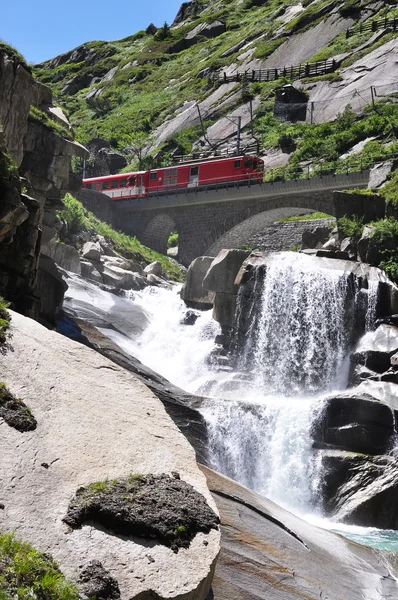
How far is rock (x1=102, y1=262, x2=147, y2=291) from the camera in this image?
1447 inches

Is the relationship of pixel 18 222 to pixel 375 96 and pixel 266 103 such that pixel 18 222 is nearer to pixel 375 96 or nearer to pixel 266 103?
pixel 375 96

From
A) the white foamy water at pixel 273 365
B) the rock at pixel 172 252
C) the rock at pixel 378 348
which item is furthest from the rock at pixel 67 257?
the rock at pixel 172 252

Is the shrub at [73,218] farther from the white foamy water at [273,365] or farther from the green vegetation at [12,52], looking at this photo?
the green vegetation at [12,52]

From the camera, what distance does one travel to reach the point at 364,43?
68125 millimetres

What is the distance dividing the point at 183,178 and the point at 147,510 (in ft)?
152

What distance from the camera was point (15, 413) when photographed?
7059 mm

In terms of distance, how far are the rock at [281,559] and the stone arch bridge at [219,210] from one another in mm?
32141

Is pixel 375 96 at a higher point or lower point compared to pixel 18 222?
higher

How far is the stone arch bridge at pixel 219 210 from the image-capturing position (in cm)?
4284

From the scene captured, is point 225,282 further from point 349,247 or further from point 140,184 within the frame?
point 140,184

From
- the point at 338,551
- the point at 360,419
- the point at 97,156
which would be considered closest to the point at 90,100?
the point at 97,156

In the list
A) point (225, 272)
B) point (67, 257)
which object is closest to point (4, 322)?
point (225, 272)

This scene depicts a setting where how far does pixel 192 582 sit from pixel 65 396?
102 inches

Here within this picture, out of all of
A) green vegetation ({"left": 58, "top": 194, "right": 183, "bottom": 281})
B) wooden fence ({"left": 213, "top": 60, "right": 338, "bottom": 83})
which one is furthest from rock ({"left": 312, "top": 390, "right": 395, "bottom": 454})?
wooden fence ({"left": 213, "top": 60, "right": 338, "bottom": 83})
